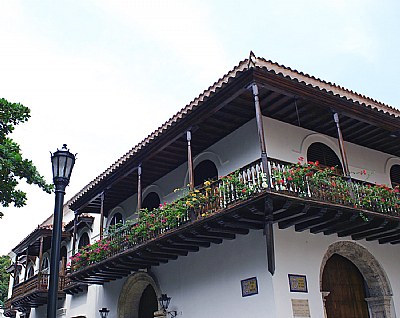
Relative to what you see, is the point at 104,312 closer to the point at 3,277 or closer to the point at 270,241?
the point at 270,241

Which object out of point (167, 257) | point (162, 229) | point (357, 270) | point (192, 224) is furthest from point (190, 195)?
point (357, 270)

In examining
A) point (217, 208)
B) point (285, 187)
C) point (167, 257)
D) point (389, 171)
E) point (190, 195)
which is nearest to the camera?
point (285, 187)

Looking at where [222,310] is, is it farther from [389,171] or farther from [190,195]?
[389,171]

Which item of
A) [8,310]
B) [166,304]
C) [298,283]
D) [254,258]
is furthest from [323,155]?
[8,310]

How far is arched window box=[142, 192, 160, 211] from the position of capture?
566 inches

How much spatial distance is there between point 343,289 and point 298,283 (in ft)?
6.43

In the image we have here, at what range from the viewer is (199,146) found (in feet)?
40.3

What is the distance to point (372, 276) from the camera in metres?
11.1

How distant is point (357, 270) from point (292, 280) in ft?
9.02

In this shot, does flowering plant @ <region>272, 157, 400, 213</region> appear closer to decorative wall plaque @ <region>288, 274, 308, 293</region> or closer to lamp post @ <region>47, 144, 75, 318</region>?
decorative wall plaque @ <region>288, 274, 308, 293</region>

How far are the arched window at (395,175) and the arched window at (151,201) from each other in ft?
22.0

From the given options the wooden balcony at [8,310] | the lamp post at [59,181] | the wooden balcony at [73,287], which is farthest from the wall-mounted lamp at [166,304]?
the wooden balcony at [8,310]

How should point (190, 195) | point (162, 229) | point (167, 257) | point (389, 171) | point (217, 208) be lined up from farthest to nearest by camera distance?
point (389, 171) → point (167, 257) → point (162, 229) → point (190, 195) → point (217, 208)

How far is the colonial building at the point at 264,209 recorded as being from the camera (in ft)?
29.5
